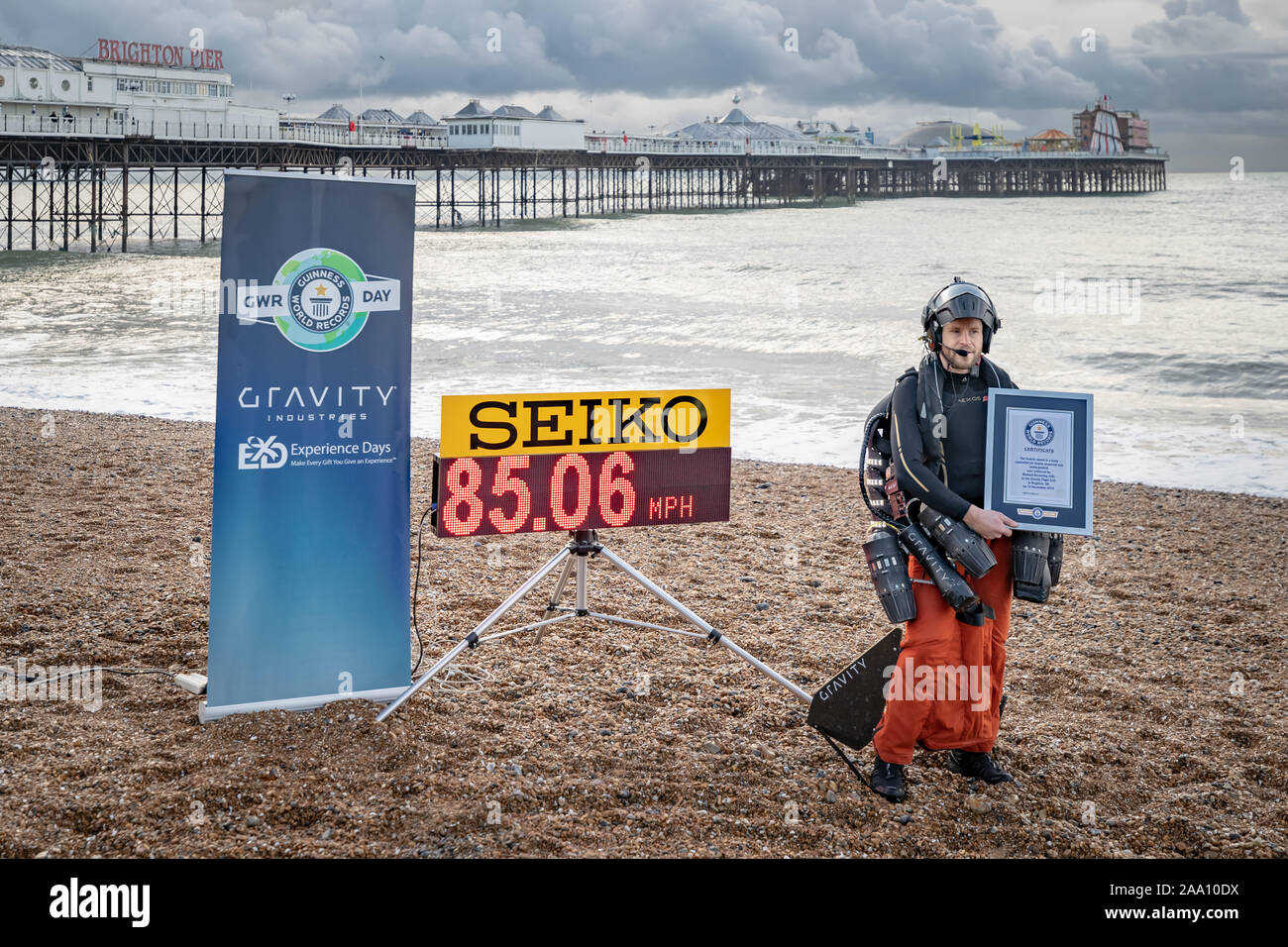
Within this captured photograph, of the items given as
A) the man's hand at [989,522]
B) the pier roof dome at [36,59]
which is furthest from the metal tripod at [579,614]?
the pier roof dome at [36,59]

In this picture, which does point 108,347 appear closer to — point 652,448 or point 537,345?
point 537,345

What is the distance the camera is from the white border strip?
4.23 m

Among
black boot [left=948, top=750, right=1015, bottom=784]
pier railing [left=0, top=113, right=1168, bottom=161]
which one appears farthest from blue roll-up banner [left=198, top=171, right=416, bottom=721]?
pier railing [left=0, top=113, right=1168, bottom=161]

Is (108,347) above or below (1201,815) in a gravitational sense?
above

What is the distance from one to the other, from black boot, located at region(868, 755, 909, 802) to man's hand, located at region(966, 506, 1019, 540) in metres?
0.93

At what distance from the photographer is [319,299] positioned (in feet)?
13.5

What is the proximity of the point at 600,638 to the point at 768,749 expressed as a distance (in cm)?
152

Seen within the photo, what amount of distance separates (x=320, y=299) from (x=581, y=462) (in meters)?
1.18

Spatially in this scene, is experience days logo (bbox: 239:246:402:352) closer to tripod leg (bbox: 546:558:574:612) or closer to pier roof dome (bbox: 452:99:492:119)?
tripod leg (bbox: 546:558:574:612)

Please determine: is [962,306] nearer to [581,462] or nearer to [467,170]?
[581,462]

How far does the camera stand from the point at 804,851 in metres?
3.56

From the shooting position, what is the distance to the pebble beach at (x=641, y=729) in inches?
142

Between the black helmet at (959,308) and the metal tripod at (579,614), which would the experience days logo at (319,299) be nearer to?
the metal tripod at (579,614)
